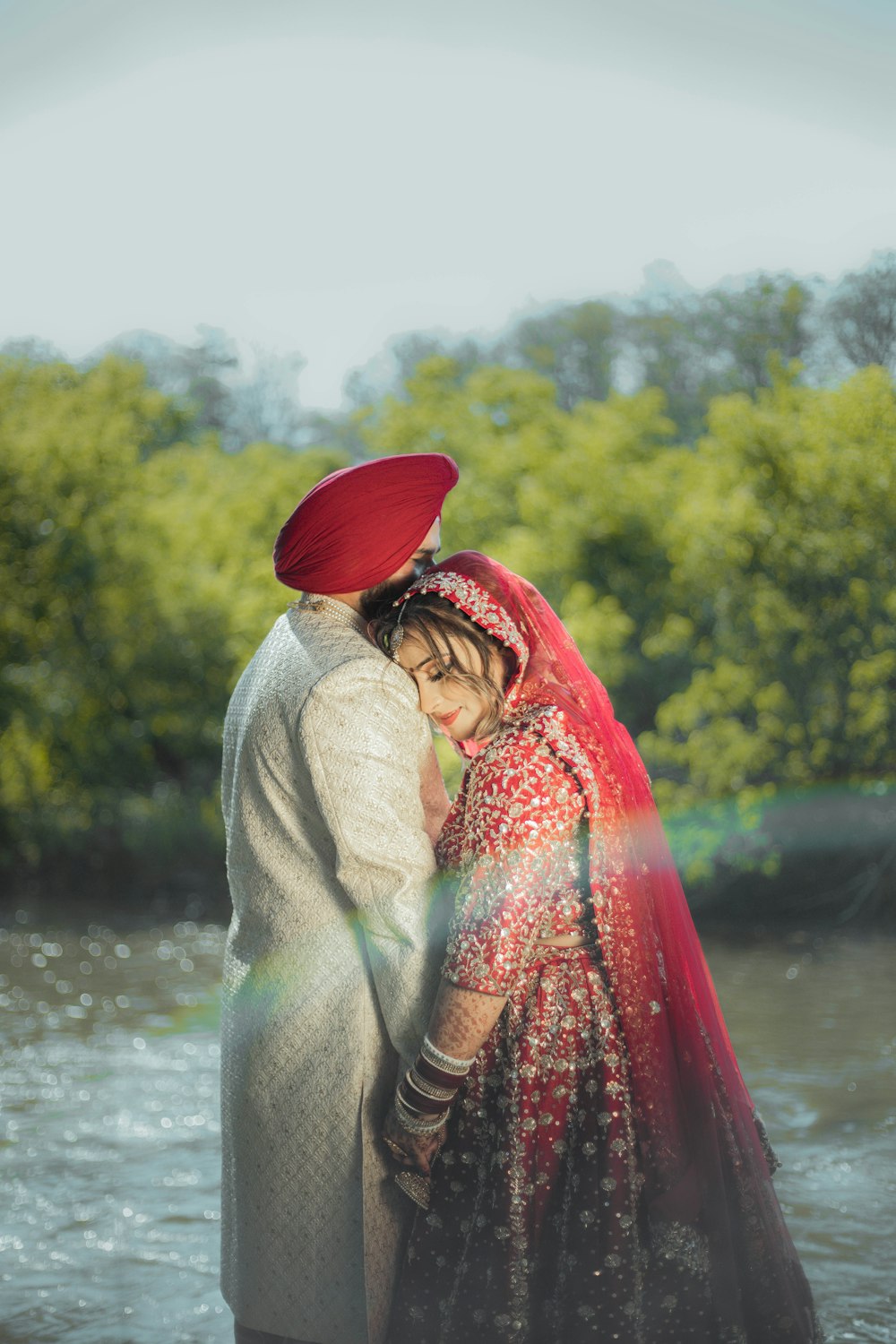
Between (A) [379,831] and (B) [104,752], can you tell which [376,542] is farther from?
(B) [104,752]

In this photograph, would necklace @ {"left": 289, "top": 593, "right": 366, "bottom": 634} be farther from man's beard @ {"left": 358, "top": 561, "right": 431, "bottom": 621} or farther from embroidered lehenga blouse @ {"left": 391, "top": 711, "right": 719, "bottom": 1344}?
embroidered lehenga blouse @ {"left": 391, "top": 711, "right": 719, "bottom": 1344}

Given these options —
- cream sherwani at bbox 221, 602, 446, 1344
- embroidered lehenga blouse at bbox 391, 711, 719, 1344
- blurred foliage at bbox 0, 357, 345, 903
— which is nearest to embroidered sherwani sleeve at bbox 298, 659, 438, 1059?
cream sherwani at bbox 221, 602, 446, 1344

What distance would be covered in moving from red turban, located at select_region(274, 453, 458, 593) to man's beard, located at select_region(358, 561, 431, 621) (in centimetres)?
7

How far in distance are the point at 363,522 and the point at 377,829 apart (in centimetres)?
47

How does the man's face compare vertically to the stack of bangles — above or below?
above

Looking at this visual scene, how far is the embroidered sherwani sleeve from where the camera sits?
191cm

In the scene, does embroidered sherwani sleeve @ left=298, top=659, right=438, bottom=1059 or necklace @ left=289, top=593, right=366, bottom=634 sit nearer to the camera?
embroidered sherwani sleeve @ left=298, top=659, right=438, bottom=1059

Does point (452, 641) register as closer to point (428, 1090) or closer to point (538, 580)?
point (428, 1090)

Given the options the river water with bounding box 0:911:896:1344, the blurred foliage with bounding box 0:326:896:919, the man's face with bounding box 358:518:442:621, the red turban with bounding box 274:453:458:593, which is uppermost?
the red turban with bounding box 274:453:458:593

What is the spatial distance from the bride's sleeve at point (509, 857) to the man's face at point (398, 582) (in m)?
0.32

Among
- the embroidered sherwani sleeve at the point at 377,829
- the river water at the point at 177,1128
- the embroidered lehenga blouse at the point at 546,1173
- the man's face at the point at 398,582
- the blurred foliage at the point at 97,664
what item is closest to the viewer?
the embroidered sherwani sleeve at the point at 377,829

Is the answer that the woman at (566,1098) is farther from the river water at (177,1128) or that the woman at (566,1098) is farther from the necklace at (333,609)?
the river water at (177,1128)

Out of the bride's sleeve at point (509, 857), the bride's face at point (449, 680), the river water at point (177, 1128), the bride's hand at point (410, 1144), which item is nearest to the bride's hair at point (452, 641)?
the bride's face at point (449, 680)

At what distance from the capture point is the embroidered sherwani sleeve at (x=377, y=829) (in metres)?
1.91
